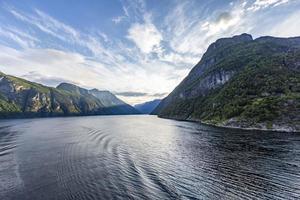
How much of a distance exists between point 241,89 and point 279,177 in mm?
159693

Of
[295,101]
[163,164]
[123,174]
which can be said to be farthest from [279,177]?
[295,101]

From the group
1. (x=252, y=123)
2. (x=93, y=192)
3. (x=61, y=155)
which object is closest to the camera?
(x=93, y=192)

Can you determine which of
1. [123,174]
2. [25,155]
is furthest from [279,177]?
[25,155]

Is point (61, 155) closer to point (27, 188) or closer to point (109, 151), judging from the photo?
point (109, 151)

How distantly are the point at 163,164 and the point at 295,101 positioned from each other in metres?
117

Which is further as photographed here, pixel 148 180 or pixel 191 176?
pixel 191 176

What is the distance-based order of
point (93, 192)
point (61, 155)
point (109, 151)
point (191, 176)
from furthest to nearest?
point (109, 151), point (61, 155), point (191, 176), point (93, 192)

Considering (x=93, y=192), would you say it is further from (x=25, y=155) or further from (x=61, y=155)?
(x=25, y=155)

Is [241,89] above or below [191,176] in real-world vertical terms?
above

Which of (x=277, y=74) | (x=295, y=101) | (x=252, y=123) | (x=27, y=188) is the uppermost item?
(x=277, y=74)

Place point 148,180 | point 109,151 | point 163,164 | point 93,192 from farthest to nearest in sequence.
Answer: point 109,151 → point 163,164 → point 148,180 → point 93,192

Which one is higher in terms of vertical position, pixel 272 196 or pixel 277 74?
pixel 277 74

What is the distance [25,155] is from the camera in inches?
1993

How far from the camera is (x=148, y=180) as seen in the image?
107ft
